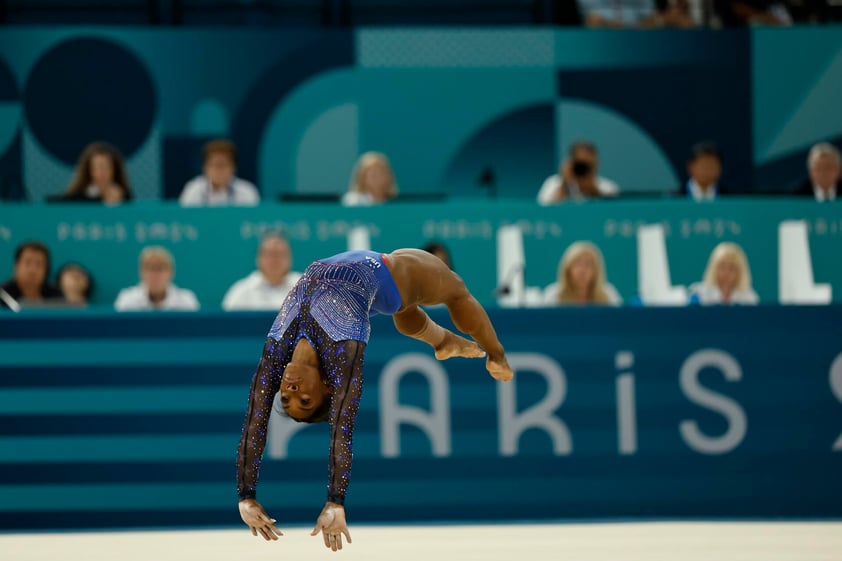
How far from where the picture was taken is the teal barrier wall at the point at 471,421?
7.57 meters

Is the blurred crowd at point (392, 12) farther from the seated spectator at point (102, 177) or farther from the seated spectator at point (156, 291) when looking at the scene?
the seated spectator at point (156, 291)

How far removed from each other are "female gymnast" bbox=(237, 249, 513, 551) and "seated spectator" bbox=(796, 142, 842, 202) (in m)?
4.73

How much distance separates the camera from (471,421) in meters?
7.66

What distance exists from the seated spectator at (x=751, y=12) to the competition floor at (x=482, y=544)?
5.96m

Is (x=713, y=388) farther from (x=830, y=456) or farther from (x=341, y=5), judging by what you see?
(x=341, y=5)

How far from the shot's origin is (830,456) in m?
7.65

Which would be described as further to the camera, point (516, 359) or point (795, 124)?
point (795, 124)

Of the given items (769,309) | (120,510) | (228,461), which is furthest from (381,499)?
(769,309)

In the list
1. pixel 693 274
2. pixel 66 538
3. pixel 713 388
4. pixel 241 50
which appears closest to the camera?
pixel 66 538

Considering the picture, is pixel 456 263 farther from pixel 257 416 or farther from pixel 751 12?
pixel 751 12

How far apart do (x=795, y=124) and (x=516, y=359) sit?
5.06m

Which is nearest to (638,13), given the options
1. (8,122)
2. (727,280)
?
(727,280)

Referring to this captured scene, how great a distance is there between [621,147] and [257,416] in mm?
7015

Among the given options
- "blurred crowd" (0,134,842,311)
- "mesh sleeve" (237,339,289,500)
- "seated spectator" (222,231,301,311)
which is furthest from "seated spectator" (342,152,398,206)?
"mesh sleeve" (237,339,289,500)
